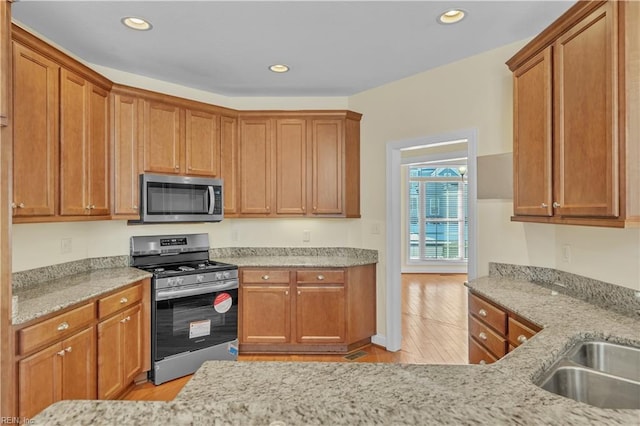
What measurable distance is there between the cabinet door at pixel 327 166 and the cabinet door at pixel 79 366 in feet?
7.62

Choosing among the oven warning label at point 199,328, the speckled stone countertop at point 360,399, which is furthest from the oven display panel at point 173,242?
the speckled stone countertop at point 360,399

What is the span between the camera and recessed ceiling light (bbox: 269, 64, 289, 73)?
335 centimetres

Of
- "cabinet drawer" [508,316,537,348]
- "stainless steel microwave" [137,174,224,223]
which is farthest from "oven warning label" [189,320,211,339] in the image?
"cabinet drawer" [508,316,537,348]

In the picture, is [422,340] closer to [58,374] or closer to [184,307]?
[184,307]

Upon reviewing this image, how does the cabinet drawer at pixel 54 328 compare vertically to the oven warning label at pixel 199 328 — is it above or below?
above

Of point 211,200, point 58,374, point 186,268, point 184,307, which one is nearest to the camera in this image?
point 58,374

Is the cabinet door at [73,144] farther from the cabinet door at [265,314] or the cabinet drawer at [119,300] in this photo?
the cabinet door at [265,314]

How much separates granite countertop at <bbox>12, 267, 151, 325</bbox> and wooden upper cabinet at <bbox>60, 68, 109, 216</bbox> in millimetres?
511

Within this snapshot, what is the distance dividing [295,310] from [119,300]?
1.59 meters

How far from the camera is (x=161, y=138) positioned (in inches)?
135

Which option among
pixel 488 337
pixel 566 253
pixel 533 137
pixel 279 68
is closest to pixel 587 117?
pixel 533 137

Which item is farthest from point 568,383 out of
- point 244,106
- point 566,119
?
point 244,106

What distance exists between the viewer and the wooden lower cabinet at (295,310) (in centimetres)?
366

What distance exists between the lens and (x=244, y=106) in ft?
13.9
